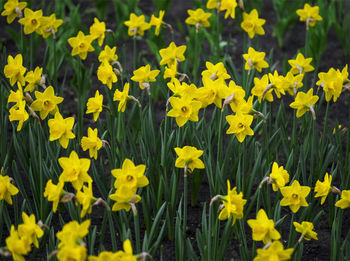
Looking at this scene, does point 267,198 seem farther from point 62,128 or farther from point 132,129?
point 132,129

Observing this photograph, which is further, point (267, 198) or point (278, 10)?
point (278, 10)

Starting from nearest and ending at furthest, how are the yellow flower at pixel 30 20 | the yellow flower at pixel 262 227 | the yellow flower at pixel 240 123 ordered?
the yellow flower at pixel 262 227
the yellow flower at pixel 240 123
the yellow flower at pixel 30 20

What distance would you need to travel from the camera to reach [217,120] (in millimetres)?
2443

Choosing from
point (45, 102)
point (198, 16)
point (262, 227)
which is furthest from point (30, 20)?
point (262, 227)

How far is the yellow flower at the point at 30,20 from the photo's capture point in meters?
2.73

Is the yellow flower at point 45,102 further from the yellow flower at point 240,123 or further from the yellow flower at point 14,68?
the yellow flower at point 240,123

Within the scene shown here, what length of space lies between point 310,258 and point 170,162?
0.73 meters

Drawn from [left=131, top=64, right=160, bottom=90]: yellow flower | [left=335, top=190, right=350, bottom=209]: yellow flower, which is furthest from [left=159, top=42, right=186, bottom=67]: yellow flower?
[left=335, top=190, right=350, bottom=209]: yellow flower

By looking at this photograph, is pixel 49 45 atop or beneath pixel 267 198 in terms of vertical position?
atop

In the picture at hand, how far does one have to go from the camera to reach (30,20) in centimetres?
274

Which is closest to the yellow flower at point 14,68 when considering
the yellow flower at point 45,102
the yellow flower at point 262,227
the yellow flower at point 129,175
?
the yellow flower at point 45,102

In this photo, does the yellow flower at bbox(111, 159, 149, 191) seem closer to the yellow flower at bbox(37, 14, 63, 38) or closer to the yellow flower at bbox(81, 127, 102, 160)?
the yellow flower at bbox(81, 127, 102, 160)

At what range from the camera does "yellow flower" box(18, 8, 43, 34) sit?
273 centimetres

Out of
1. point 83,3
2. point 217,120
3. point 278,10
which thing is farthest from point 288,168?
point 83,3
